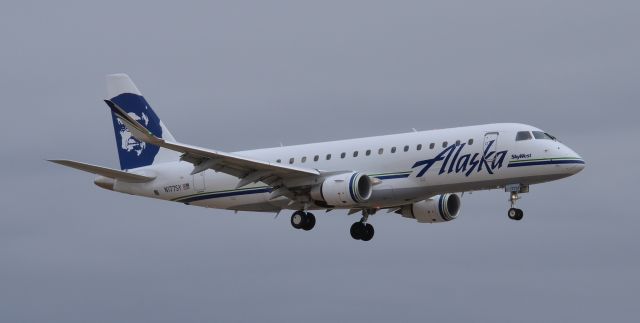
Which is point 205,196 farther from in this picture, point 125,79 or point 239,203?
point 125,79

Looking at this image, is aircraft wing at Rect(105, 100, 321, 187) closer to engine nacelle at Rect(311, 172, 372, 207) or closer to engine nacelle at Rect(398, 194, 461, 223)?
engine nacelle at Rect(311, 172, 372, 207)

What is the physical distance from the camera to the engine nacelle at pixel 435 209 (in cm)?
6856

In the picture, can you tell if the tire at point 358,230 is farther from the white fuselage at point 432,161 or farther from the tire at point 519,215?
the tire at point 519,215

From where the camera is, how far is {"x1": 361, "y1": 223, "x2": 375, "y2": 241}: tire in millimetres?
68750

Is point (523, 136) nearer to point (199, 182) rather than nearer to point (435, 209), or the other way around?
point (435, 209)

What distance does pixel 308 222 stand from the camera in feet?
215

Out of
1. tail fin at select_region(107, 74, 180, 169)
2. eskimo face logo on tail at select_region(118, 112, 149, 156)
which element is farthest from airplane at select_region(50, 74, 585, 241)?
eskimo face logo on tail at select_region(118, 112, 149, 156)

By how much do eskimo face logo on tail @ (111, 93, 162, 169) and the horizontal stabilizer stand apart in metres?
1.73

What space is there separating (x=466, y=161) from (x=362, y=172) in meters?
4.88

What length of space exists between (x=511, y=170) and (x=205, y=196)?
15.3m

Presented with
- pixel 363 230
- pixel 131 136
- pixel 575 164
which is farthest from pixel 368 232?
pixel 131 136

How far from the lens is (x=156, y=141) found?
5916 centimetres

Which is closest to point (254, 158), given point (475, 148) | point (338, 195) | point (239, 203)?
point (239, 203)

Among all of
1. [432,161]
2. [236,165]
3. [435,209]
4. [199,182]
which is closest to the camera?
[432,161]
